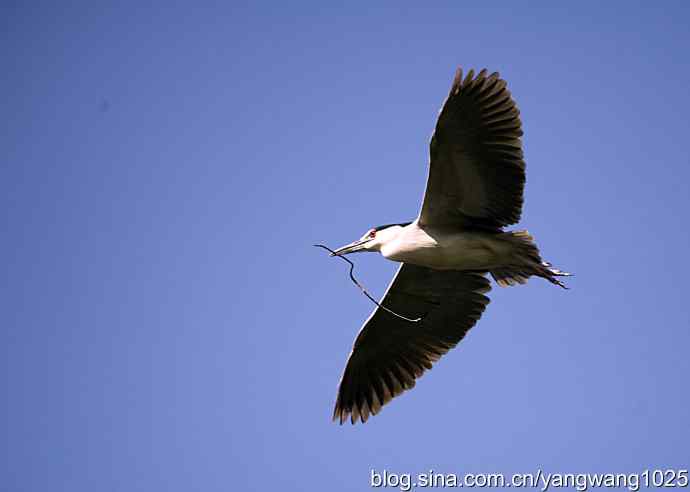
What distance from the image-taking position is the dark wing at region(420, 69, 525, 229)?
8.65 meters

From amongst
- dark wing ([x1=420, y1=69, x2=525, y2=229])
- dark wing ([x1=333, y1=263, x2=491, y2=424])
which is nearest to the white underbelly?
dark wing ([x1=420, y1=69, x2=525, y2=229])

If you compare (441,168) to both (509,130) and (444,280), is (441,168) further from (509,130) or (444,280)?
(444,280)

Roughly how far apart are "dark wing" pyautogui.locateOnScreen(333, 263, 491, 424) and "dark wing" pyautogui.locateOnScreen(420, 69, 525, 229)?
1.07 meters

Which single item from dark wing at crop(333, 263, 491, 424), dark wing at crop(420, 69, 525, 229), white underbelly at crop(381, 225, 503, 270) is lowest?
dark wing at crop(333, 263, 491, 424)

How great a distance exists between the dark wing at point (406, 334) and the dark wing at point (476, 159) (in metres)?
1.07

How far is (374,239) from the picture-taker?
10.0 metres

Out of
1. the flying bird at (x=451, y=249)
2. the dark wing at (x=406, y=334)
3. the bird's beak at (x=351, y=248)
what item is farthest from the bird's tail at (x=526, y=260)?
the bird's beak at (x=351, y=248)

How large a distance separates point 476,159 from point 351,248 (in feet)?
6.63

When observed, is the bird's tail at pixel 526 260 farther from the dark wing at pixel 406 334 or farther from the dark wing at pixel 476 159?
the dark wing at pixel 406 334

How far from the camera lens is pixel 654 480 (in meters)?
10.2

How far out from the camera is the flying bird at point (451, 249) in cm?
873

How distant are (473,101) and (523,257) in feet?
5.86

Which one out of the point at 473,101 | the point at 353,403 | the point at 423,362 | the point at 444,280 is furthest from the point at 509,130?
the point at 353,403

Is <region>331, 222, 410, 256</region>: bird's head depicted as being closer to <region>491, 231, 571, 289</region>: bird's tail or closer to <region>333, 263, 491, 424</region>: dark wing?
<region>333, 263, 491, 424</region>: dark wing
